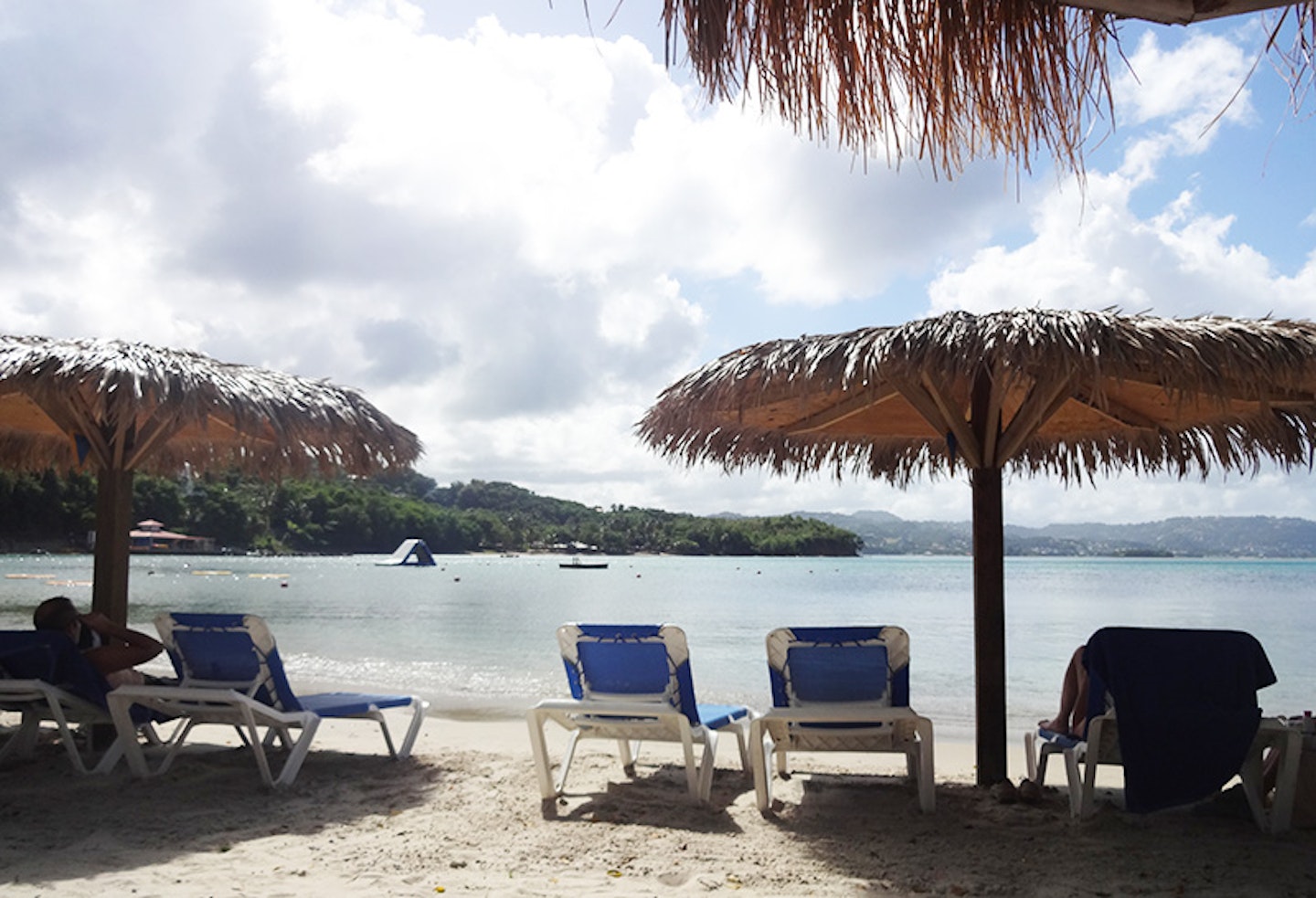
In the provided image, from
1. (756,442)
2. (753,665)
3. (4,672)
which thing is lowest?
(753,665)

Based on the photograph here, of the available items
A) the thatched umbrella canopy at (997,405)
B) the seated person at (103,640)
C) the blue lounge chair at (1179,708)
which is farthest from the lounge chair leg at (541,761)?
the blue lounge chair at (1179,708)

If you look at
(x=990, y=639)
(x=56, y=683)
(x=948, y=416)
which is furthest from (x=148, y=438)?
(x=990, y=639)

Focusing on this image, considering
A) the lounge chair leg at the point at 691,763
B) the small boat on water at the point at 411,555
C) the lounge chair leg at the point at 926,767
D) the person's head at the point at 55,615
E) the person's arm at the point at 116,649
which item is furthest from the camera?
the small boat on water at the point at 411,555

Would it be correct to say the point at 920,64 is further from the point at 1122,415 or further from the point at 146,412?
the point at 146,412

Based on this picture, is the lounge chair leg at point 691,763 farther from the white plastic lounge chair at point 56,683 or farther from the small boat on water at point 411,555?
the small boat on water at point 411,555

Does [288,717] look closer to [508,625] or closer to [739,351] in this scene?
[739,351]

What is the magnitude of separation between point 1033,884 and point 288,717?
9.83ft

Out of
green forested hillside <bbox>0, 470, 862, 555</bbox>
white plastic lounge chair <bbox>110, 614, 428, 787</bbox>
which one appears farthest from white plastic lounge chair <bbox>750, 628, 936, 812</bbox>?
green forested hillside <bbox>0, 470, 862, 555</bbox>

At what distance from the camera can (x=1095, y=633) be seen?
3.90 metres

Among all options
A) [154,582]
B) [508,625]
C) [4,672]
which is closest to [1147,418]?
[4,672]

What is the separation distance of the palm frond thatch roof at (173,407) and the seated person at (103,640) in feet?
3.09

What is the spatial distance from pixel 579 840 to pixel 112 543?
Result: 3.20 metres

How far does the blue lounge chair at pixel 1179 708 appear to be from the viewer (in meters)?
3.83

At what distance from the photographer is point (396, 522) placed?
69625 millimetres
